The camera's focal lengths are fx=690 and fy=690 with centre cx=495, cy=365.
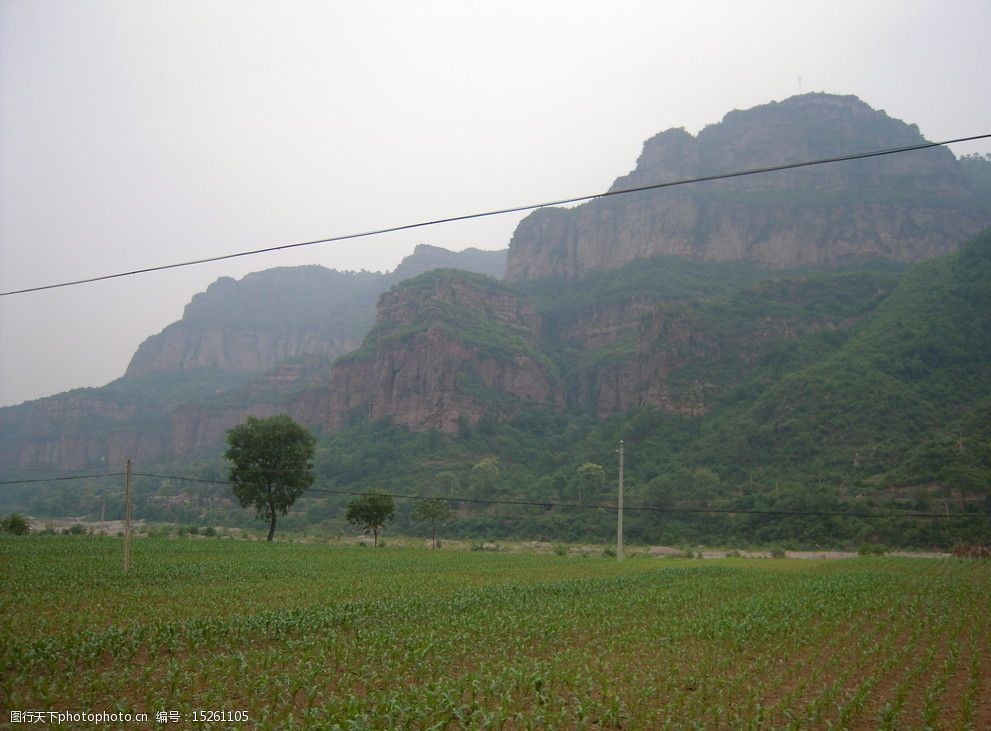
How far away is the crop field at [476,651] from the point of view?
32.8 ft

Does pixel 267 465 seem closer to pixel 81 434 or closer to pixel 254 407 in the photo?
pixel 254 407

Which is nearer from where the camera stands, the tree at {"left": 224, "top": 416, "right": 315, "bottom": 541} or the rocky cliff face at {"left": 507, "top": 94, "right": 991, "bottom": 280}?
the tree at {"left": 224, "top": 416, "right": 315, "bottom": 541}

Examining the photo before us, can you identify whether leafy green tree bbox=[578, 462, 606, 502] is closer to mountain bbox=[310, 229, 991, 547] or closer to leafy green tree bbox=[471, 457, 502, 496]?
mountain bbox=[310, 229, 991, 547]

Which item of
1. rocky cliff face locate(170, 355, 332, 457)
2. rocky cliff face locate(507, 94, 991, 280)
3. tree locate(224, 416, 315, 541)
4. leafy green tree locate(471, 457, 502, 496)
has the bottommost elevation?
leafy green tree locate(471, 457, 502, 496)

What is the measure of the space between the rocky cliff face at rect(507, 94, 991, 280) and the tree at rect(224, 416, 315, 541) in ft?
345

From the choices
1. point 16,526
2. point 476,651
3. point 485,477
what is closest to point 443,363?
point 485,477

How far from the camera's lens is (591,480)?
79.3 metres

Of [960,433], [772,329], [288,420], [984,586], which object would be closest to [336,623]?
[984,586]

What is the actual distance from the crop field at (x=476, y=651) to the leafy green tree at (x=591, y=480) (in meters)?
51.5

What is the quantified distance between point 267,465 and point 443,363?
216ft

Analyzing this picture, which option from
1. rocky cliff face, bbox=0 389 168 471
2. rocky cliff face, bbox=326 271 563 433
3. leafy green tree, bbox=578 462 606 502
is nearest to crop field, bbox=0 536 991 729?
leafy green tree, bbox=578 462 606 502

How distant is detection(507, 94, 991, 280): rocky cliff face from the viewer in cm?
13425

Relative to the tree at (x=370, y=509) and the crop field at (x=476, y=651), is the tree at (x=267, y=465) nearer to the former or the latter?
the tree at (x=370, y=509)

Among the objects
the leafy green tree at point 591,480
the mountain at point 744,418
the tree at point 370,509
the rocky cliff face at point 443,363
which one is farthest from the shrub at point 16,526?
the rocky cliff face at point 443,363
